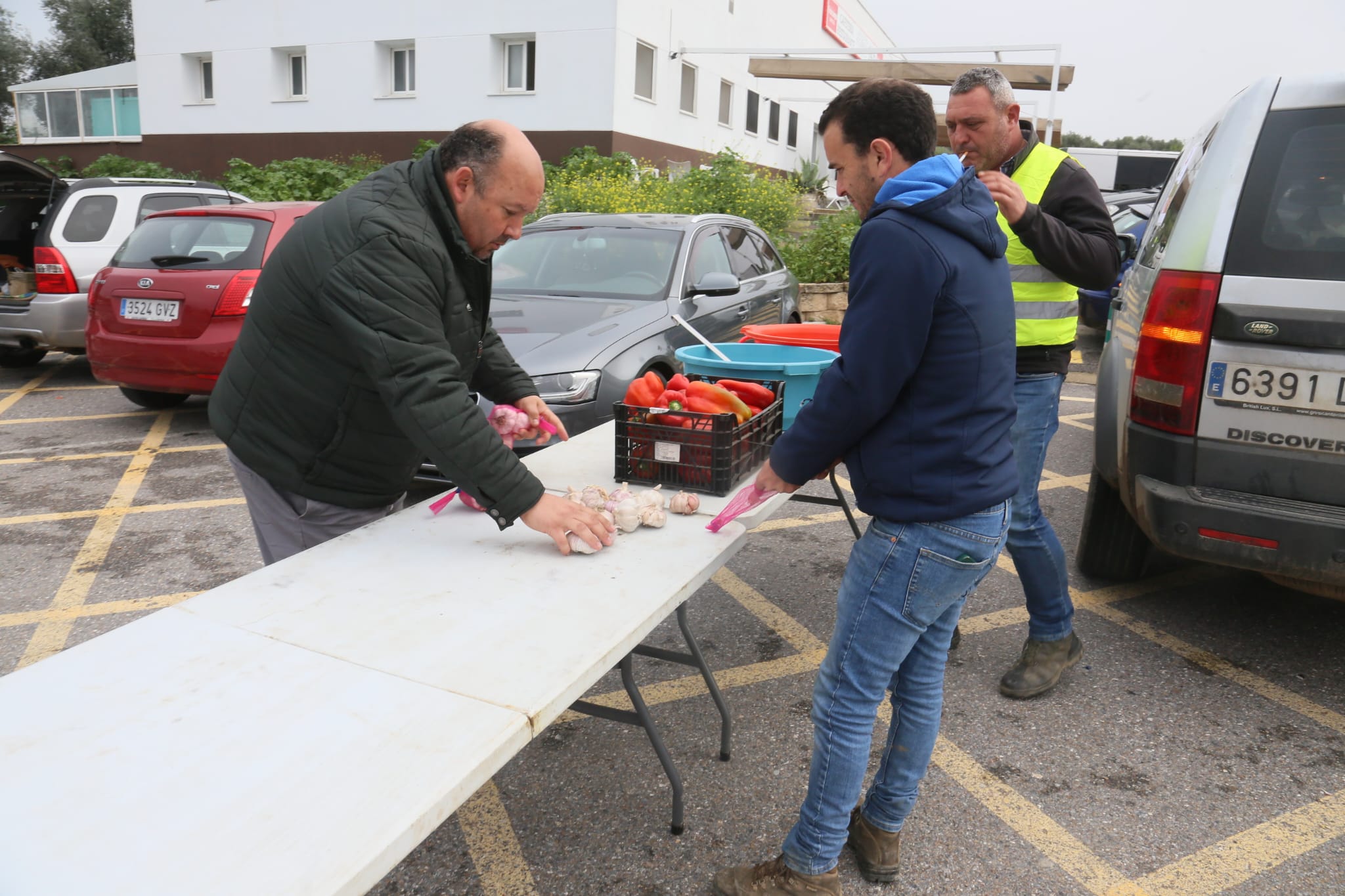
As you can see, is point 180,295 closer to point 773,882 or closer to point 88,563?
point 88,563

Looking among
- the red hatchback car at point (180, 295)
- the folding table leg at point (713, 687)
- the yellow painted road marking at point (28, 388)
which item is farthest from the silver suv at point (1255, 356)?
the yellow painted road marking at point (28, 388)

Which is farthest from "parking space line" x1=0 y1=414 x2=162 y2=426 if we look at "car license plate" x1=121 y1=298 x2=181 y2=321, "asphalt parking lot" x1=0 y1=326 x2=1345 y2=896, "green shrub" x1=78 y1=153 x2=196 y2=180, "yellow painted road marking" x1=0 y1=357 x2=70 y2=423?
"green shrub" x1=78 y1=153 x2=196 y2=180

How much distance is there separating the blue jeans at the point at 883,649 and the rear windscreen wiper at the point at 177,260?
6293 mm

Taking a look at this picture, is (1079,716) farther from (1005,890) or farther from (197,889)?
(197,889)

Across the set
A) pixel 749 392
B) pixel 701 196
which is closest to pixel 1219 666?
pixel 749 392

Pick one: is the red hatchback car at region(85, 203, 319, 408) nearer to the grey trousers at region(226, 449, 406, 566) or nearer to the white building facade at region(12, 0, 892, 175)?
the grey trousers at region(226, 449, 406, 566)

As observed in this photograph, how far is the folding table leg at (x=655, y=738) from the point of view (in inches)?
96.5

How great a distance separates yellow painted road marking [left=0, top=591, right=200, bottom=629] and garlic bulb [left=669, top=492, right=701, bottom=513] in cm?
252

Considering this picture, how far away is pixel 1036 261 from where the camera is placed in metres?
3.26

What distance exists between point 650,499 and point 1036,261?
175 centimetres

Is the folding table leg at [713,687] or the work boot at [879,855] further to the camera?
the folding table leg at [713,687]

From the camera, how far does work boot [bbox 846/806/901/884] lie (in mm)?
2475

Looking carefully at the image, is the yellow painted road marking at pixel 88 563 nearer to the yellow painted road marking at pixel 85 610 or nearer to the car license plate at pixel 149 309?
the yellow painted road marking at pixel 85 610

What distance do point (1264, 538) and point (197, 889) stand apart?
10.5 ft
